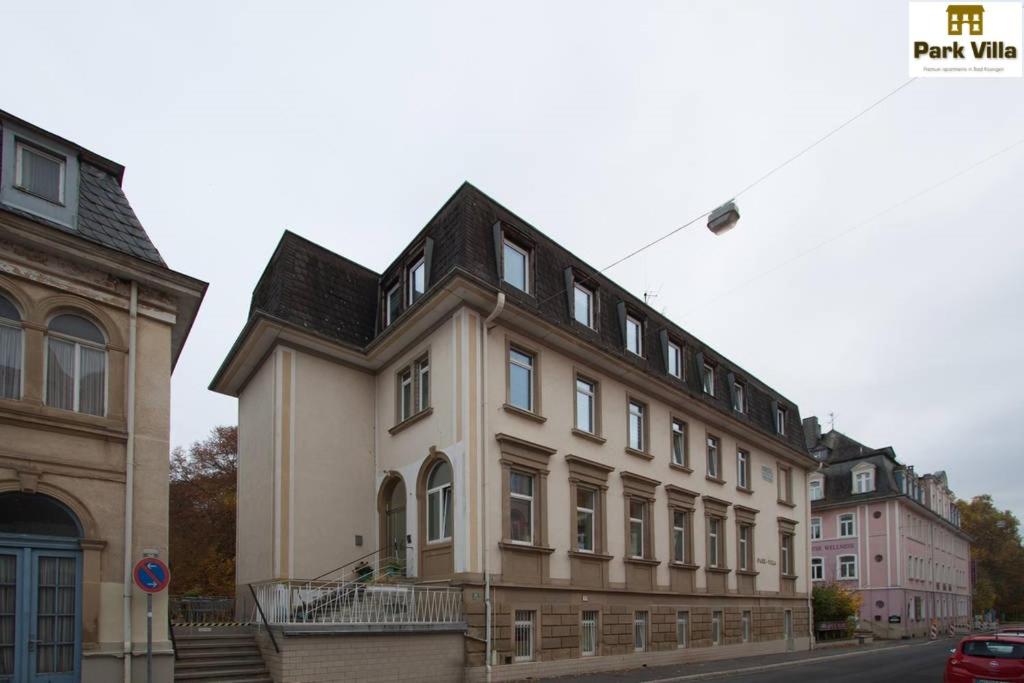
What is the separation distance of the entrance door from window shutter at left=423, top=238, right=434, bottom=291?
9549 mm

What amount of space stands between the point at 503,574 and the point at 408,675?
2913 millimetres

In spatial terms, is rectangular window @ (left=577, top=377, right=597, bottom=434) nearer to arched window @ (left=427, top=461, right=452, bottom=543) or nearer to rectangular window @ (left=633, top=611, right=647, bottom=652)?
arched window @ (left=427, top=461, right=452, bottom=543)

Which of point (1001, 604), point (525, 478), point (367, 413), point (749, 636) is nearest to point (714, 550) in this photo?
point (749, 636)

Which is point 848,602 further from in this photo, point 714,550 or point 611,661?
point 611,661

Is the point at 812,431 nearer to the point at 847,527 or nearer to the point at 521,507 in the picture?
the point at 847,527

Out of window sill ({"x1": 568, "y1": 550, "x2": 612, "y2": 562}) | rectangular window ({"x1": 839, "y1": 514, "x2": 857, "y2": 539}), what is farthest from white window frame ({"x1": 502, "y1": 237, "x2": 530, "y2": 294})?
rectangular window ({"x1": 839, "y1": 514, "x2": 857, "y2": 539})

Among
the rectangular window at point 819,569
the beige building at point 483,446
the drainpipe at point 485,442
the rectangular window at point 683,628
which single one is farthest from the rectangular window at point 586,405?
the rectangular window at point 819,569

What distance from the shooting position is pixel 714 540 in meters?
25.8

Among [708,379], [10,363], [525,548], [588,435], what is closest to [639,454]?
[588,435]

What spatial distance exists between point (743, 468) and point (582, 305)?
11811 millimetres

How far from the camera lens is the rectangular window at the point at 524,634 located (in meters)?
16.5

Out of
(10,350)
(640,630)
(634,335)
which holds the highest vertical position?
(634,335)

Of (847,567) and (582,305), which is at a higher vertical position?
(582,305)

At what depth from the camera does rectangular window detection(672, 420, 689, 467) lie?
24.5 metres
